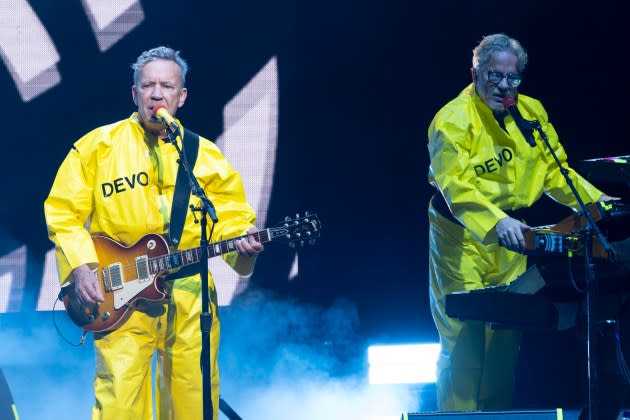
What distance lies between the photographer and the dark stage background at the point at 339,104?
5379 millimetres

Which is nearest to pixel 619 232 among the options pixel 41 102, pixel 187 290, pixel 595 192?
pixel 595 192

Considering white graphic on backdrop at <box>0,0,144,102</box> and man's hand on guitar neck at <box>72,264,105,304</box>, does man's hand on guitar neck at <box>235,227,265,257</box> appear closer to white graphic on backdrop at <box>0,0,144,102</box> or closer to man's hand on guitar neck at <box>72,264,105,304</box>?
man's hand on guitar neck at <box>72,264,105,304</box>

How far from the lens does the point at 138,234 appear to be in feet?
13.3

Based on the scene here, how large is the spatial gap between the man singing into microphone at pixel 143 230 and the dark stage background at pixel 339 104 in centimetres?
132

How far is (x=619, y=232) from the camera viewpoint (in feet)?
12.5

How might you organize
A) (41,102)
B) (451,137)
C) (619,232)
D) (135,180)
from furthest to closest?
1. (41,102)
2. (451,137)
3. (135,180)
4. (619,232)

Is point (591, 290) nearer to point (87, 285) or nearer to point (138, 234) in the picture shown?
point (138, 234)

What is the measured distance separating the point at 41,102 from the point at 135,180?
1.61 m

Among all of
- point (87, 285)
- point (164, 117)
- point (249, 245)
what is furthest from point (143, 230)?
point (164, 117)

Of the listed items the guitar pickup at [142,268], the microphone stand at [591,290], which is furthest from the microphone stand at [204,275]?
the microphone stand at [591,290]

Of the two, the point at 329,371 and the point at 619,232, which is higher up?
the point at 619,232

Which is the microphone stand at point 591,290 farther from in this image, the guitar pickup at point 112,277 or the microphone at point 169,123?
the guitar pickup at point 112,277

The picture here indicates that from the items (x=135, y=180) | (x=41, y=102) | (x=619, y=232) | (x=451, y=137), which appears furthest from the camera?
(x=41, y=102)

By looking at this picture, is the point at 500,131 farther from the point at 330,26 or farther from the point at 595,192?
the point at 330,26
